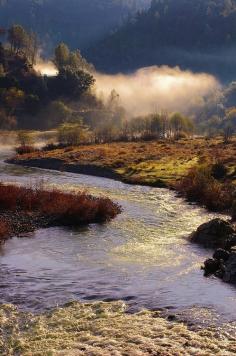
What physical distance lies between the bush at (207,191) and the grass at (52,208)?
44.2ft

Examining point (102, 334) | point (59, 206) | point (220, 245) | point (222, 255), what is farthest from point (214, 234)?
point (102, 334)

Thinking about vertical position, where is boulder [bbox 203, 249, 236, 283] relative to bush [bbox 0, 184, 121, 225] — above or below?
below

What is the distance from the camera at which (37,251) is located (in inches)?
1574

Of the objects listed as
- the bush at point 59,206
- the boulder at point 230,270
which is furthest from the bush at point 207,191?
the boulder at point 230,270

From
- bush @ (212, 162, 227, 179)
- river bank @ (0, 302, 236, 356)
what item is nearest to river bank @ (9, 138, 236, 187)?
bush @ (212, 162, 227, 179)

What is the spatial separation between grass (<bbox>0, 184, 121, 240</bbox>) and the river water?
1.88 metres

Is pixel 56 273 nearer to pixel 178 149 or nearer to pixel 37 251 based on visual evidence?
pixel 37 251

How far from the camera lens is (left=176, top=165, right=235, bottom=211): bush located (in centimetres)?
A: 6128

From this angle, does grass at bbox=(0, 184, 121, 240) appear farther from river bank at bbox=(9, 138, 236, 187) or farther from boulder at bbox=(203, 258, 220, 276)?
river bank at bbox=(9, 138, 236, 187)

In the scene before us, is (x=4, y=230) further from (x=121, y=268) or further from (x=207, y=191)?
(x=207, y=191)

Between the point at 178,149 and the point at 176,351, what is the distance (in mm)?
103083

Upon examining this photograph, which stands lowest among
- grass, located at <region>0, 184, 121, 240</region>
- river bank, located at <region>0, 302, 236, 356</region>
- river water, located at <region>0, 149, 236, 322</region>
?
river bank, located at <region>0, 302, 236, 356</region>

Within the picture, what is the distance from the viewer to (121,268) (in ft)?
117

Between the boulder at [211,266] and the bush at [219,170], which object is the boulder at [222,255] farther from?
the bush at [219,170]
